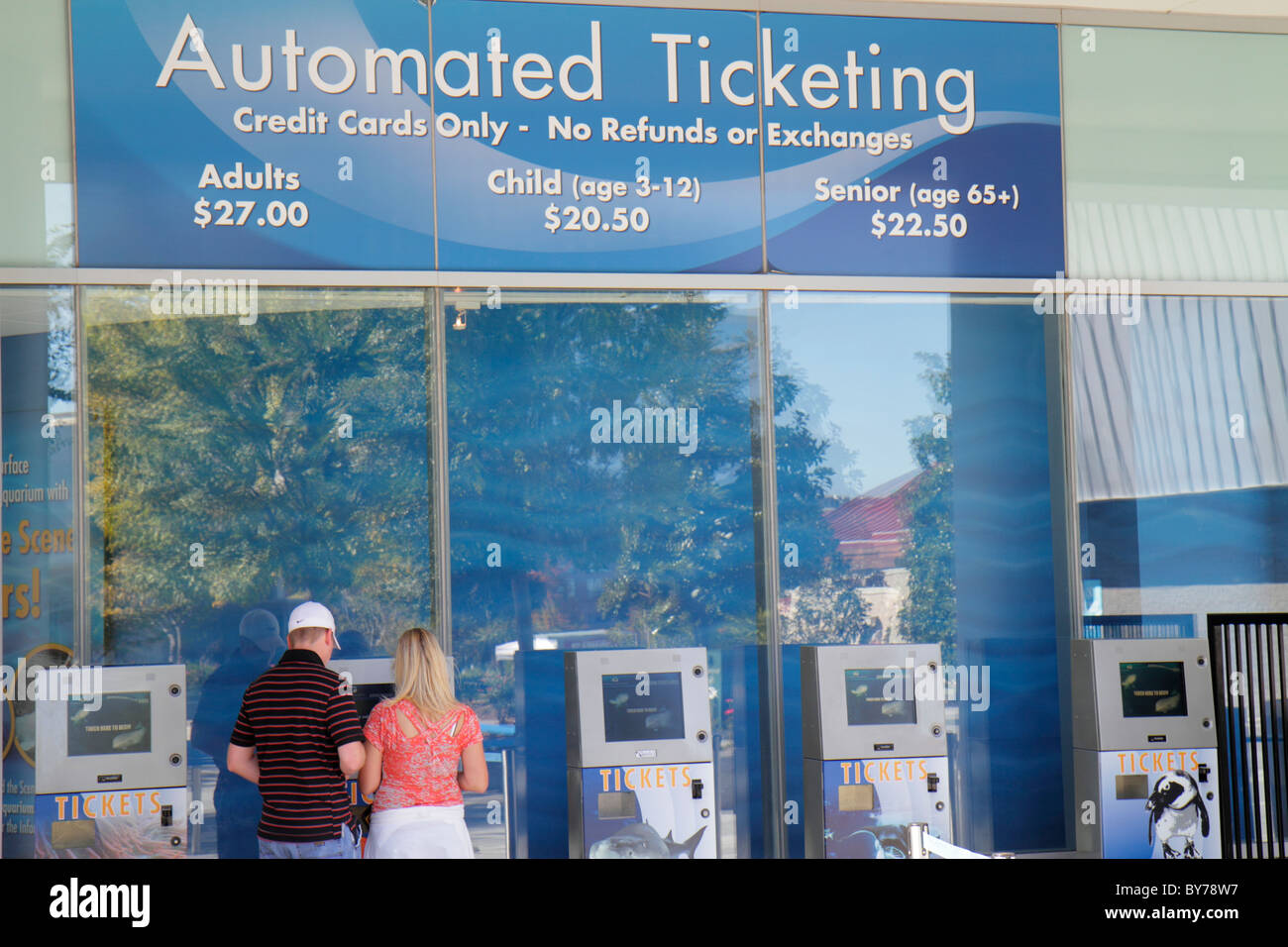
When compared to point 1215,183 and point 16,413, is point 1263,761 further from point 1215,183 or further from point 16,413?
point 16,413

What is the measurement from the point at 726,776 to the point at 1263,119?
4.44 m

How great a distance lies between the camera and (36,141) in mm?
5320

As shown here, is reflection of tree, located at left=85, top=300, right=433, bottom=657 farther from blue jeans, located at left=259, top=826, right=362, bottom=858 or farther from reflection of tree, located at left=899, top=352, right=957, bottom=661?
reflection of tree, located at left=899, top=352, right=957, bottom=661

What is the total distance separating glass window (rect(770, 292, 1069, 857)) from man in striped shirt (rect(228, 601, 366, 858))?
8.43 feet

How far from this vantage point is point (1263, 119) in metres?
6.38

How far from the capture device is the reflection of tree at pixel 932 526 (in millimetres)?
6012

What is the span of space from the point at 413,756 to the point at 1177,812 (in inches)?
135

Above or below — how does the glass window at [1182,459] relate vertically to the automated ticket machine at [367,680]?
above

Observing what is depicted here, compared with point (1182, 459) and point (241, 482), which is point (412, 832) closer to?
point (241, 482)

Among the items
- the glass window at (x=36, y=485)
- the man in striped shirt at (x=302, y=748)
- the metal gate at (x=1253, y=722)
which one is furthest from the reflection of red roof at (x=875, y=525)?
the glass window at (x=36, y=485)

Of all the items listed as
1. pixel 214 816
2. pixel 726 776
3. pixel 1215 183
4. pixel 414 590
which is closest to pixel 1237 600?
pixel 1215 183

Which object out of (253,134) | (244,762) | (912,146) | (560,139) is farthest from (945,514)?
(253,134)

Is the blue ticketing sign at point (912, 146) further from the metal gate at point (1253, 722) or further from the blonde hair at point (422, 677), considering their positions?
the blonde hair at point (422, 677)

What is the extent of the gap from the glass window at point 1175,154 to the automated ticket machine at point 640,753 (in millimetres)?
3095
